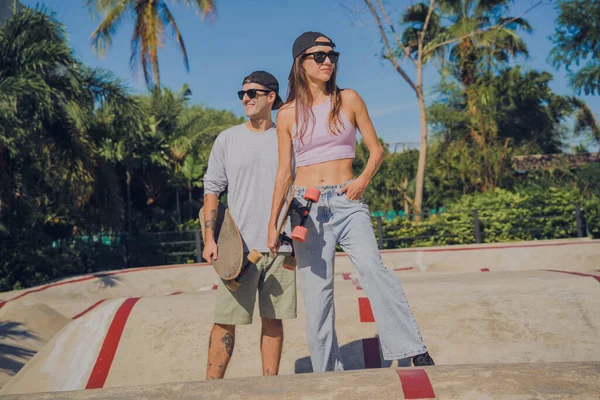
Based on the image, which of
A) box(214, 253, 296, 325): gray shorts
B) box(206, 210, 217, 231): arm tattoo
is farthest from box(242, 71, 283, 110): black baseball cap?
box(214, 253, 296, 325): gray shorts

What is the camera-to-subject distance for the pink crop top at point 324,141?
300cm

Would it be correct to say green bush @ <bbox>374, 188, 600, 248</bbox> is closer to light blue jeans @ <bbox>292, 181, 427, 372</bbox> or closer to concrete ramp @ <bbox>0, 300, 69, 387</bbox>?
concrete ramp @ <bbox>0, 300, 69, 387</bbox>

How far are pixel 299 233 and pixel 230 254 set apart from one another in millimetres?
543

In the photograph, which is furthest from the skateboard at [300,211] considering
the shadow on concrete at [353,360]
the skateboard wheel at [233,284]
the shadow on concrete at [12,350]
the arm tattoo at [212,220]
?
the shadow on concrete at [12,350]

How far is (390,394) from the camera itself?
2.12m

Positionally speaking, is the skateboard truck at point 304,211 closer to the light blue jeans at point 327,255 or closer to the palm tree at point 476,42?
the light blue jeans at point 327,255

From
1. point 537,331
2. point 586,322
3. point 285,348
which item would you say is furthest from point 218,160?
point 586,322

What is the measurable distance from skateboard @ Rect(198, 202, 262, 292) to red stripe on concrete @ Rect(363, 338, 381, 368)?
4.02ft

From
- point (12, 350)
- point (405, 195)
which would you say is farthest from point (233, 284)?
point (405, 195)

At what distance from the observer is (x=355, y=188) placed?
9.66 ft

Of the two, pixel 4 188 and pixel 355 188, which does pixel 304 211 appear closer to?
pixel 355 188

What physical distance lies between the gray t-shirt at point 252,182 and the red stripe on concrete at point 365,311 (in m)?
1.43

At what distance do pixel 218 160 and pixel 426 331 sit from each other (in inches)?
74.8

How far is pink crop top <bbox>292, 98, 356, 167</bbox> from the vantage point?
3004mm
